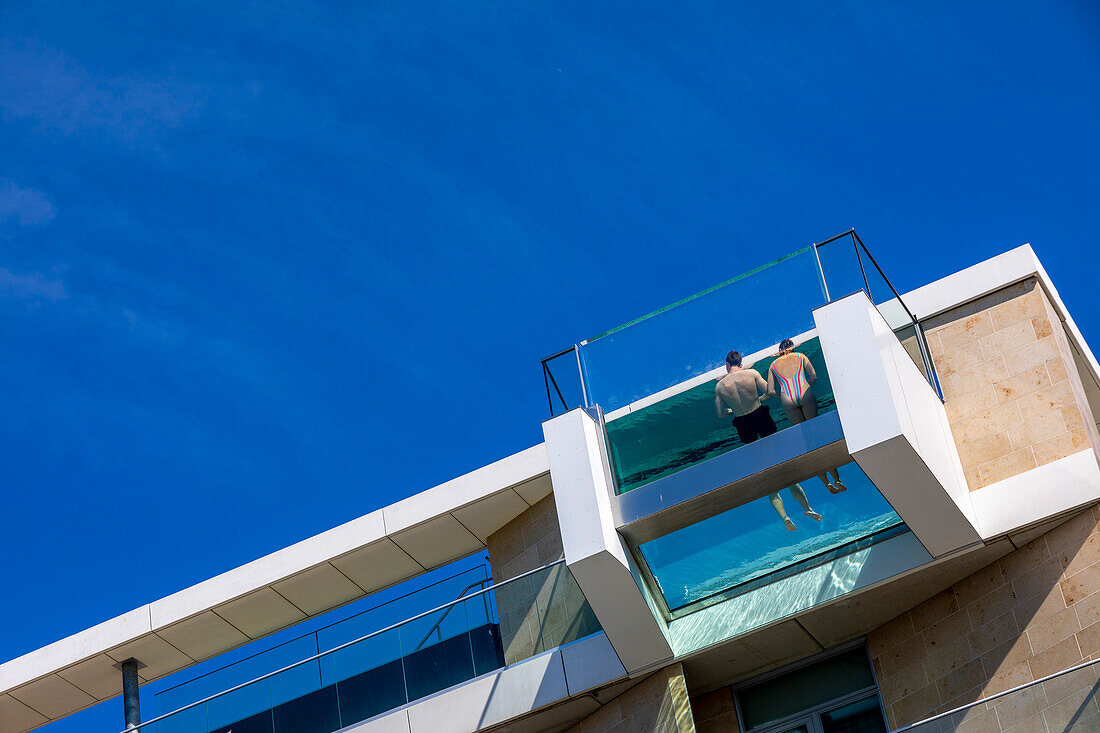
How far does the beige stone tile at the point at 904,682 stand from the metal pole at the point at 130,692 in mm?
9505

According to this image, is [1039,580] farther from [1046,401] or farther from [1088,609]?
[1046,401]

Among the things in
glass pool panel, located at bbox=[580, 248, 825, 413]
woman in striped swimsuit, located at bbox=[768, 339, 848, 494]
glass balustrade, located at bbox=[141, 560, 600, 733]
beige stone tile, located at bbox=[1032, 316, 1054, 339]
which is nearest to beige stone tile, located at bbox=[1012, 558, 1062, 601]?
woman in striped swimsuit, located at bbox=[768, 339, 848, 494]

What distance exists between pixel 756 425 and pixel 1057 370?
323 cm

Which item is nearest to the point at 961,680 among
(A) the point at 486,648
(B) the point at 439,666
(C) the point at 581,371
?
(C) the point at 581,371

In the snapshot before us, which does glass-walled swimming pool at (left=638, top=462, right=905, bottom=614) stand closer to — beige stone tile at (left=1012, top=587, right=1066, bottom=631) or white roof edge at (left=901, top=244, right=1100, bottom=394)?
beige stone tile at (left=1012, top=587, right=1066, bottom=631)

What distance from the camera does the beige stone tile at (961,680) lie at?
13.6 m

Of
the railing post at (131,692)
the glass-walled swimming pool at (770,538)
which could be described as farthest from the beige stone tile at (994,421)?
the railing post at (131,692)

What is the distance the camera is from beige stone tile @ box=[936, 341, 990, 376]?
14.9 m

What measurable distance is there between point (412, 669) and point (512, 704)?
4.39ft

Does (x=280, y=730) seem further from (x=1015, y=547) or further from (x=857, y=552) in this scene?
(x=1015, y=547)

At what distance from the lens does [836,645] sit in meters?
15.0

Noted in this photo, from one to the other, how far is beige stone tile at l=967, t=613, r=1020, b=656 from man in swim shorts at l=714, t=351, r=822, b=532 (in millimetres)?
1852

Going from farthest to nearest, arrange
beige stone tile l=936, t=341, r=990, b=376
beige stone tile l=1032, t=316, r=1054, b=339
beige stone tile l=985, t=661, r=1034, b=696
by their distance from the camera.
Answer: beige stone tile l=936, t=341, r=990, b=376, beige stone tile l=1032, t=316, r=1054, b=339, beige stone tile l=985, t=661, r=1034, b=696

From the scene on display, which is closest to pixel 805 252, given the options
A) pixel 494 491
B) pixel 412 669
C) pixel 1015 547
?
pixel 1015 547
